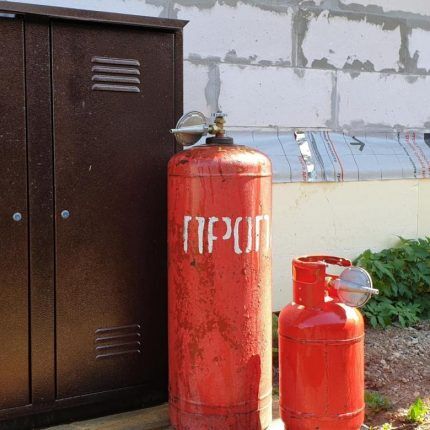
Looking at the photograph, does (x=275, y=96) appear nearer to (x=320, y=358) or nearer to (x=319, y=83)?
(x=319, y=83)

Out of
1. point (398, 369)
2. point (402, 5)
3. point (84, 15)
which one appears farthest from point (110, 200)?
point (402, 5)

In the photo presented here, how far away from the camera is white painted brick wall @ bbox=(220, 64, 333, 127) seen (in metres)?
4.32

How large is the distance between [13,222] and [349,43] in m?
2.94

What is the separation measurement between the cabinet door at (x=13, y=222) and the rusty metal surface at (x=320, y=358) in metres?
1.16

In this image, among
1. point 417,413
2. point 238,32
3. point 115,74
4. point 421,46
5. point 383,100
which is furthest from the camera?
point 421,46

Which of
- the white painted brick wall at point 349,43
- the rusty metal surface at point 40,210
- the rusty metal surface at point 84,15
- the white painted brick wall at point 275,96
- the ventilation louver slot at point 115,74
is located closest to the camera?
the rusty metal surface at point 84,15

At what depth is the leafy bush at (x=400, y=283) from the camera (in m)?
4.57

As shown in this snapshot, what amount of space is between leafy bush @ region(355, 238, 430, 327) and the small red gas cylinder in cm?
167

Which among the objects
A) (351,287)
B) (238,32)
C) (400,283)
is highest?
(238,32)

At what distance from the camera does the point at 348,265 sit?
2947 mm

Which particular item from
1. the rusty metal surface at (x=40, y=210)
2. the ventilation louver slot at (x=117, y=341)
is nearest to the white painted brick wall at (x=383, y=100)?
the ventilation louver slot at (x=117, y=341)

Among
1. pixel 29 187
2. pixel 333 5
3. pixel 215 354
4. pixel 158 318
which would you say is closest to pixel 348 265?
pixel 215 354

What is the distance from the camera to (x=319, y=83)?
15.3 ft

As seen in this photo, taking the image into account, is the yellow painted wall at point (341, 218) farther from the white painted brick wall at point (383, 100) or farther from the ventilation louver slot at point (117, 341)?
the ventilation louver slot at point (117, 341)
